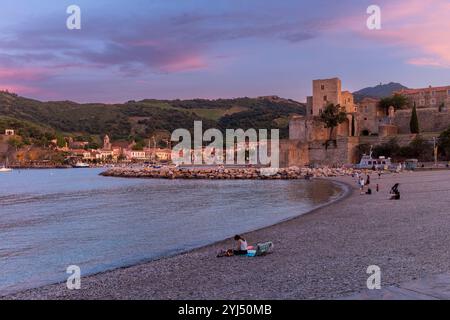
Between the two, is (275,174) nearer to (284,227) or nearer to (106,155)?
(284,227)

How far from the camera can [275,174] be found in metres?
48.3

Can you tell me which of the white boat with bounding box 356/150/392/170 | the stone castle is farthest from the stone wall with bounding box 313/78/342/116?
the white boat with bounding box 356/150/392/170

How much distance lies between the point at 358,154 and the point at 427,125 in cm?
932

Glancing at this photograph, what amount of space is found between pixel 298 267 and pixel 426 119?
2121 inches

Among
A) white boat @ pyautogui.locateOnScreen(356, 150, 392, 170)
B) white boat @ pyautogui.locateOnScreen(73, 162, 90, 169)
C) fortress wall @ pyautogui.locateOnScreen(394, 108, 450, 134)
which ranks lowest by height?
white boat @ pyautogui.locateOnScreen(73, 162, 90, 169)

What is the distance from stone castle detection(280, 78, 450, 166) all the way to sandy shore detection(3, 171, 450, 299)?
4345cm

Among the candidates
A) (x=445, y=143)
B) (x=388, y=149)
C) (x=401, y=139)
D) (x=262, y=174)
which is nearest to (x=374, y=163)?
(x=388, y=149)

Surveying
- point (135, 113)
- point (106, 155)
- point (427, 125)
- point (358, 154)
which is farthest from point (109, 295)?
point (135, 113)

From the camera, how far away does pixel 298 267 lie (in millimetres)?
7984

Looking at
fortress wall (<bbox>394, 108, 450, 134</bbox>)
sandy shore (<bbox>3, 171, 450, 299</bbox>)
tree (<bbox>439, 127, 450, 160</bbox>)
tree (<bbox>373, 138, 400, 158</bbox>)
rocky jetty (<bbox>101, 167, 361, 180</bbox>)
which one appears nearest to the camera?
sandy shore (<bbox>3, 171, 450, 299</bbox>)

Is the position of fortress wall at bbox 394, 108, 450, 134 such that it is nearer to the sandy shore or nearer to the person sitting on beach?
the sandy shore

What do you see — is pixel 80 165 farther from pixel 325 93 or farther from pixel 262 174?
pixel 262 174

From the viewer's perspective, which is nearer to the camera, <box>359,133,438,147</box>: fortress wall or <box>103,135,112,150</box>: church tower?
<box>359,133,438,147</box>: fortress wall

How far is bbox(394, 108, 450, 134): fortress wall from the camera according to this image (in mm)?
55312
